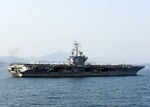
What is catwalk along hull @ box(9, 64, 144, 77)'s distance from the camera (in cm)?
11144

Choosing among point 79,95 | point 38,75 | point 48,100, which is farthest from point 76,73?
point 48,100

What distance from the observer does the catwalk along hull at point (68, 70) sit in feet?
366

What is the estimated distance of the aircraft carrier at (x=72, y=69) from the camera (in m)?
112

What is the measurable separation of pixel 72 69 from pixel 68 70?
112 centimetres

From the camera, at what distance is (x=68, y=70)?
11538cm

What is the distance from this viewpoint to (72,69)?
378 feet

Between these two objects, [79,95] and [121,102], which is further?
[79,95]

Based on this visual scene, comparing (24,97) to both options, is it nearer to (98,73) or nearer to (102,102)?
(102,102)

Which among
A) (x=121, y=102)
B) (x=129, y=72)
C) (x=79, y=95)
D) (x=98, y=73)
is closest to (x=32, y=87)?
(x=79, y=95)

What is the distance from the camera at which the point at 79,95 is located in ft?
228

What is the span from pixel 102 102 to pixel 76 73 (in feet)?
182

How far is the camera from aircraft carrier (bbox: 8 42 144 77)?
112 meters

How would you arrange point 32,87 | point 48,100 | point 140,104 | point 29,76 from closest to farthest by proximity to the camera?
1. point 140,104
2. point 48,100
3. point 32,87
4. point 29,76

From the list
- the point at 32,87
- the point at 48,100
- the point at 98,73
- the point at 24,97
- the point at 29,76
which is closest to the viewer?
the point at 48,100
